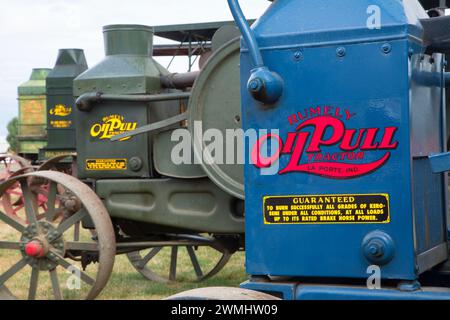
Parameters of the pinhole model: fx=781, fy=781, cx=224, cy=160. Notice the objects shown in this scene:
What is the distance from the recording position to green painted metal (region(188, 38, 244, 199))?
4.50m

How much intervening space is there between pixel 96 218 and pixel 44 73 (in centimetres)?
1101

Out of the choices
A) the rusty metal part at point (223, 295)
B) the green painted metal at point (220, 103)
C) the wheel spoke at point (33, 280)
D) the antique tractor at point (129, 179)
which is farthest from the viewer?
the wheel spoke at point (33, 280)

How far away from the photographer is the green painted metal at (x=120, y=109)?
5.13 meters

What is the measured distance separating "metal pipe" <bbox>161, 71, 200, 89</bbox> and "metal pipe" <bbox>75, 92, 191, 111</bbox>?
0.27 meters

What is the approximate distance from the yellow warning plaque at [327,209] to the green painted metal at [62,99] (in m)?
10.1

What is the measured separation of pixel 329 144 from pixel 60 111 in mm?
10616

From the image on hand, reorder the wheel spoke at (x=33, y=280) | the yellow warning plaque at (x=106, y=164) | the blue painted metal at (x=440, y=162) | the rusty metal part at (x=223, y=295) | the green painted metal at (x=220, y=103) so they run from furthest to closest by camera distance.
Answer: the yellow warning plaque at (x=106, y=164) < the wheel spoke at (x=33, y=280) < the green painted metal at (x=220, y=103) < the rusty metal part at (x=223, y=295) < the blue painted metal at (x=440, y=162)

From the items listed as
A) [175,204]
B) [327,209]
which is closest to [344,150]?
[327,209]

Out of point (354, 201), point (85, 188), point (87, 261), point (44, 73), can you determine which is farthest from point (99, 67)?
point (44, 73)

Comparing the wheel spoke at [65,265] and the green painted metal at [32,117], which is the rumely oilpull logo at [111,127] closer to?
the wheel spoke at [65,265]

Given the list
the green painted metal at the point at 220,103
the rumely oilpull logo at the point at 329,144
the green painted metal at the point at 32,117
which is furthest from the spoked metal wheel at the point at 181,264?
the green painted metal at the point at 32,117

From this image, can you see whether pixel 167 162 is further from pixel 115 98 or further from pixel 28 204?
pixel 28 204

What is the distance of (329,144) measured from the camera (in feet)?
8.20

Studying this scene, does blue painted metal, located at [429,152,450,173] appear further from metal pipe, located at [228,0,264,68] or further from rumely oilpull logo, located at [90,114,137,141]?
rumely oilpull logo, located at [90,114,137,141]
